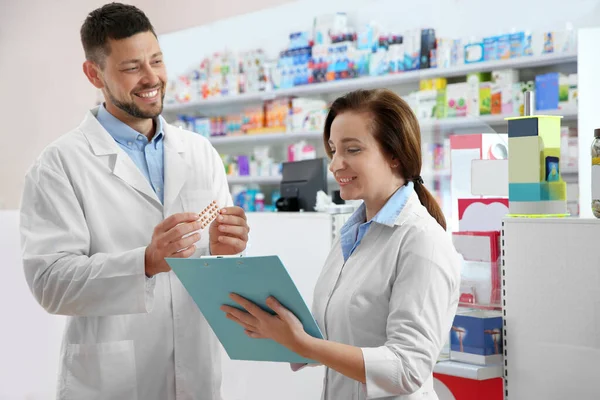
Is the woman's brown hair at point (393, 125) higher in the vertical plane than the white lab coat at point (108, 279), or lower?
higher

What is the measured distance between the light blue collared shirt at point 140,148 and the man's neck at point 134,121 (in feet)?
0.04

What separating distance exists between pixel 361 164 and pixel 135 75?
789mm


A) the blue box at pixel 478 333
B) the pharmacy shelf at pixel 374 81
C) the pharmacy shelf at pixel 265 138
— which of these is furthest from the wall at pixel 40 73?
the blue box at pixel 478 333

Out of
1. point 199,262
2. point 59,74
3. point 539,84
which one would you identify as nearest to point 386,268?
point 199,262

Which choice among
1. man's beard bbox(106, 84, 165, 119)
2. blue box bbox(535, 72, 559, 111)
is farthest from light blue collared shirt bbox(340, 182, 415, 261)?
blue box bbox(535, 72, 559, 111)

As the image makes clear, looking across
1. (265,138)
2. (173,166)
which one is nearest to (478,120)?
(265,138)

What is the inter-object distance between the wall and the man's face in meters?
5.65

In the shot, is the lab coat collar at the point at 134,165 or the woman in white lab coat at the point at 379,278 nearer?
the woman in white lab coat at the point at 379,278

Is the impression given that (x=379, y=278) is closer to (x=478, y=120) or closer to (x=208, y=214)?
(x=208, y=214)

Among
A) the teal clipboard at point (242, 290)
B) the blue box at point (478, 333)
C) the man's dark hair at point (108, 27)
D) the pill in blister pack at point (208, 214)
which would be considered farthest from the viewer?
the blue box at point (478, 333)

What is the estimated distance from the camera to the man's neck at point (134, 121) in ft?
7.08

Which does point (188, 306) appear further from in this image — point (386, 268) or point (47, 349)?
point (47, 349)

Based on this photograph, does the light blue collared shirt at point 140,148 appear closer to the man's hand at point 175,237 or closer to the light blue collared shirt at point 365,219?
the man's hand at point 175,237

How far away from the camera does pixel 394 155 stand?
168 cm
